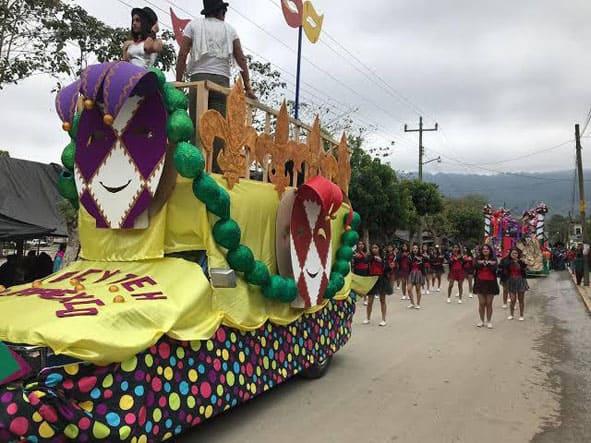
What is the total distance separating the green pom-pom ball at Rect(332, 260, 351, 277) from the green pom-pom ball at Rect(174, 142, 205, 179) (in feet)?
9.96

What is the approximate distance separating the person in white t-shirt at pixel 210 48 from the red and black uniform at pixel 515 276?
8260 mm

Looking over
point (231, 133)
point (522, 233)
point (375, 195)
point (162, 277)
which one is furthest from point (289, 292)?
point (522, 233)

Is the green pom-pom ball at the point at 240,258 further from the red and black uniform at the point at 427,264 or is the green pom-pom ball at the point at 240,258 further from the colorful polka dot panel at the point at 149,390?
the red and black uniform at the point at 427,264

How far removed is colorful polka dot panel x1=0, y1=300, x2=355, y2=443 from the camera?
10.0 ft

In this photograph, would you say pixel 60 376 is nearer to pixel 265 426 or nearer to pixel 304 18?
pixel 265 426

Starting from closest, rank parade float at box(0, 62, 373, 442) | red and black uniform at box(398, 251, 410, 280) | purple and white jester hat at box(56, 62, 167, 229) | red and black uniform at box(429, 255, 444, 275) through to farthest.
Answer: parade float at box(0, 62, 373, 442), purple and white jester hat at box(56, 62, 167, 229), red and black uniform at box(398, 251, 410, 280), red and black uniform at box(429, 255, 444, 275)

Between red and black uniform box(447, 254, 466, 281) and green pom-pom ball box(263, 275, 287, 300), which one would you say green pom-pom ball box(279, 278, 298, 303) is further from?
red and black uniform box(447, 254, 466, 281)

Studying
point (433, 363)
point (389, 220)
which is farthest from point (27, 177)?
point (389, 220)

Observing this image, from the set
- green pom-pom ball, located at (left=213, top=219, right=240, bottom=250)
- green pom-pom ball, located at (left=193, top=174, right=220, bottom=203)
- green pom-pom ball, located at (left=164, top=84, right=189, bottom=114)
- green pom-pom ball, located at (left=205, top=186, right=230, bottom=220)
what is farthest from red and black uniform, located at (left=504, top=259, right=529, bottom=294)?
green pom-pom ball, located at (left=164, top=84, right=189, bottom=114)

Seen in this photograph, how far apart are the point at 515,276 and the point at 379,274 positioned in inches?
123

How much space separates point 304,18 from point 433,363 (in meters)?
4.80

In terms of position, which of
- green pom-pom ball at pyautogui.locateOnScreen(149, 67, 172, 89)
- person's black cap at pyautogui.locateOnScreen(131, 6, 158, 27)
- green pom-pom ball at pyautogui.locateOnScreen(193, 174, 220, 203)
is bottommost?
green pom-pom ball at pyautogui.locateOnScreen(193, 174, 220, 203)

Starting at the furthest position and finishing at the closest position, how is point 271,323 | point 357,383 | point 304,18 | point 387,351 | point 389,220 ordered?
point 389,220
point 387,351
point 304,18
point 357,383
point 271,323

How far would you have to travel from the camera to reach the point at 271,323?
17.4ft
